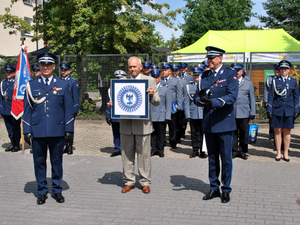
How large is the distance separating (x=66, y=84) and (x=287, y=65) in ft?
16.1

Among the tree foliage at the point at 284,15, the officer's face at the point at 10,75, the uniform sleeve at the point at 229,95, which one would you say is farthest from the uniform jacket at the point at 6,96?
the tree foliage at the point at 284,15

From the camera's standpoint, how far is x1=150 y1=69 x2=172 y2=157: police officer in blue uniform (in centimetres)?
815

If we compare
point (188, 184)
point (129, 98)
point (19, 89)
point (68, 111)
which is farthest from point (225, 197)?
point (19, 89)

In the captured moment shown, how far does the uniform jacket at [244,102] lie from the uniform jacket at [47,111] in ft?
14.3

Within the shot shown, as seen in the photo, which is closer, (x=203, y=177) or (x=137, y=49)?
(x=203, y=177)

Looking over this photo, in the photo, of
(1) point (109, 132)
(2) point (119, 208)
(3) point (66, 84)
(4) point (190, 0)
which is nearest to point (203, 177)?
(2) point (119, 208)

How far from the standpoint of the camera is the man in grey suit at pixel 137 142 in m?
5.42

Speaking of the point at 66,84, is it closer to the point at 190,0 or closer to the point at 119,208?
the point at 119,208

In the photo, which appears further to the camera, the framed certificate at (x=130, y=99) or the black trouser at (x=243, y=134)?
the black trouser at (x=243, y=134)

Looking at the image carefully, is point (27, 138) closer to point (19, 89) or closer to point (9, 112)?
point (19, 89)

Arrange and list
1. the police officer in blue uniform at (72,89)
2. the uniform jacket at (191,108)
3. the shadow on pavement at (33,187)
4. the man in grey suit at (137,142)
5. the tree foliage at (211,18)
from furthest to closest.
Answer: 1. the tree foliage at (211,18)
2. the police officer in blue uniform at (72,89)
3. the uniform jacket at (191,108)
4. the shadow on pavement at (33,187)
5. the man in grey suit at (137,142)

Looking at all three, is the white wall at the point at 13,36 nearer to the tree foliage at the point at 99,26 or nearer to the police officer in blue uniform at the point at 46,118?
the tree foliage at the point at 99,26

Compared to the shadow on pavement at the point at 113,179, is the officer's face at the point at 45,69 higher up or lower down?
higher up

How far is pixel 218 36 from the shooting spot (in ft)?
65.2
